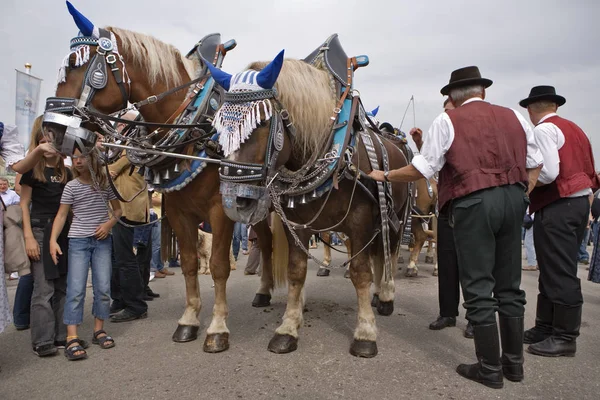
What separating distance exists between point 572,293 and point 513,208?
1.15 m

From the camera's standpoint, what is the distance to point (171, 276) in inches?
275

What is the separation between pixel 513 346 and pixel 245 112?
7.61 feet

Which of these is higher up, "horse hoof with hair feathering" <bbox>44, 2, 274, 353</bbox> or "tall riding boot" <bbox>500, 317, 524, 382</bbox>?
"horse hoof with hair feathering" <bbox>44, 2, 274, 353</bbox>

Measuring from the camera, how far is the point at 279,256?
14.7ft

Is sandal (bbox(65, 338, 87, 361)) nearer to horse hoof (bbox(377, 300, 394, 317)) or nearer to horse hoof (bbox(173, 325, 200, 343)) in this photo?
horse hoof (bbox(173, 325, 200, 343))

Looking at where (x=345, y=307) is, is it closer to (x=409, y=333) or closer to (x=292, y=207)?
(x=409, y=333)

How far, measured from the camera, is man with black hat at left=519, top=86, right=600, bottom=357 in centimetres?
308

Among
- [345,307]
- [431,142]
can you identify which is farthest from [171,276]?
[431,142]

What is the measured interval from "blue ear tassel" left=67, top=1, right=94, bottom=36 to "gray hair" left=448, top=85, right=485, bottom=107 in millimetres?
2720

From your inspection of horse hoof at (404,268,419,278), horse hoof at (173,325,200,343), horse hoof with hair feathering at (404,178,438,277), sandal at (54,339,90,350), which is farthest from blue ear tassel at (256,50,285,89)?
horse hoof at (404,268,419,278)

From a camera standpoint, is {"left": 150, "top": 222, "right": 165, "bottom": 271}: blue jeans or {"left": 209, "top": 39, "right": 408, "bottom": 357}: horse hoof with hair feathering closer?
→ {"left": 209, "top": 39, "right": 408, "bottom": 357}: horse hoof with hair feathering

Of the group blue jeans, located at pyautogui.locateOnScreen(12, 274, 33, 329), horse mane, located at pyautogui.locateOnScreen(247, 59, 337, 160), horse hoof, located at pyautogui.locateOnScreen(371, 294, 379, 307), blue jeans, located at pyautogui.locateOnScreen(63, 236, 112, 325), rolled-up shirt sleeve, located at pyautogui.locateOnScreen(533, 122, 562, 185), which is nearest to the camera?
horse mane, located at pyautogui.locateOnScreen(247, 59, 337, 160)

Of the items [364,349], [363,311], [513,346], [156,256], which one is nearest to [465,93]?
[513,346]

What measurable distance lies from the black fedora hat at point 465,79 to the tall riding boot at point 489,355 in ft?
5.18
